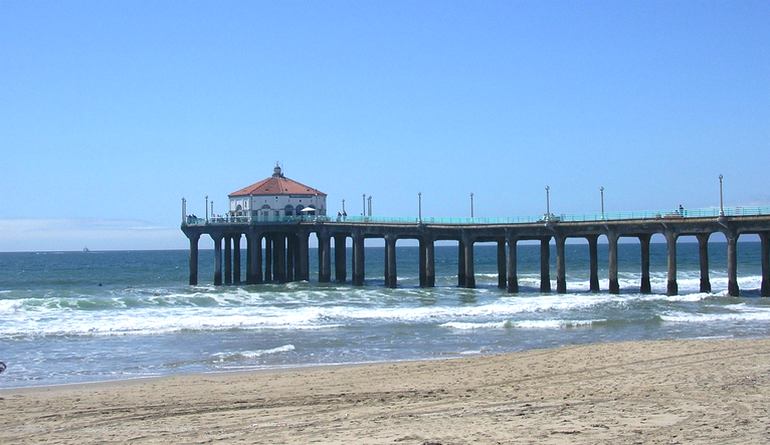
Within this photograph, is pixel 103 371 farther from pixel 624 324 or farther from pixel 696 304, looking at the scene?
pixel 696 304

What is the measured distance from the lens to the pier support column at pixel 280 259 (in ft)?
197

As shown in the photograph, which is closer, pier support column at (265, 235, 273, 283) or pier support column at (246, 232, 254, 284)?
pier support column at (246, 232, 254, 284)

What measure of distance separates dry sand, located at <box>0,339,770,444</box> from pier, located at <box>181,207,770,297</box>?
2024 centimetres

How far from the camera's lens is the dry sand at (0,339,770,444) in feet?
41.9

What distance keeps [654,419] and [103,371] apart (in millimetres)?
13905

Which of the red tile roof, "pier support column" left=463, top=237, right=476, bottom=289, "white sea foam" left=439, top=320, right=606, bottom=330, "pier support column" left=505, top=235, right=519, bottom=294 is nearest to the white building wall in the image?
the red tile roof

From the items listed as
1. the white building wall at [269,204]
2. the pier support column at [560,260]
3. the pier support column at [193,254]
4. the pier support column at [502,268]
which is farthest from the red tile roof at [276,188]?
the pier support column at [560,260]

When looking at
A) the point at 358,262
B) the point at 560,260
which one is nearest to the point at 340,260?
the point at 358,262

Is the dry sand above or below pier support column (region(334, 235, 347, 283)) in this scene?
below

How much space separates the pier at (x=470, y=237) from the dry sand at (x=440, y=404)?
2024cm

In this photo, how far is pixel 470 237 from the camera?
49.5 metres

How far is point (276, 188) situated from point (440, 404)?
46.3m

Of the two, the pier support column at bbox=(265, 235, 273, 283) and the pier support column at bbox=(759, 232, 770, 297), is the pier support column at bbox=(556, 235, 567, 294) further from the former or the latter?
the pier support column at bbox=(265, 235, 273, 283)

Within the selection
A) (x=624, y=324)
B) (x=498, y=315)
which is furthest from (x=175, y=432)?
(x=498, y=315)
